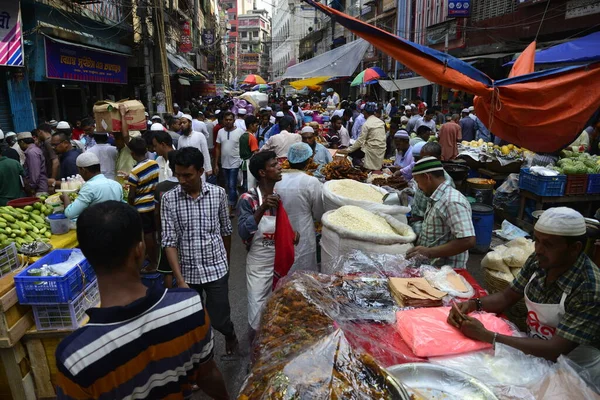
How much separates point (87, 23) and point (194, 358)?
43.9 ft

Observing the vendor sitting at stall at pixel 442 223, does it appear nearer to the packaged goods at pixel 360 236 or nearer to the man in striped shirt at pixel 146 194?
the packaged goods at pixel 360 236

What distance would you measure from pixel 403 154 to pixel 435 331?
214 inches

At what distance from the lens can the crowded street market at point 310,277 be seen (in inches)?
62.2

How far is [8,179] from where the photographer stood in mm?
5359

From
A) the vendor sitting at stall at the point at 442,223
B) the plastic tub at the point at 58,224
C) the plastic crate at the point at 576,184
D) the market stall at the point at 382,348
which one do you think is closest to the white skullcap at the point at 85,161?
the plastic tub at the point at 58,224

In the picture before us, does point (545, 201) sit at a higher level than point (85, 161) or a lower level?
lower

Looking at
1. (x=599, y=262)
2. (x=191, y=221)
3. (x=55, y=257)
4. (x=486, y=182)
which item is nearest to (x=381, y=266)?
(x=191, y=221)

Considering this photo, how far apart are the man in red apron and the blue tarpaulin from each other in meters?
7.74

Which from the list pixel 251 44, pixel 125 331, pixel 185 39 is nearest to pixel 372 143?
pixel 125 331

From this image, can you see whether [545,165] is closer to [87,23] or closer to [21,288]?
[21,288]

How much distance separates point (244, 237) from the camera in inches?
132

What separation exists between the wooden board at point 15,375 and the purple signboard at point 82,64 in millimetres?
8586

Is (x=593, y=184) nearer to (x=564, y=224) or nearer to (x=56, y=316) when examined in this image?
(x=564, y=224)

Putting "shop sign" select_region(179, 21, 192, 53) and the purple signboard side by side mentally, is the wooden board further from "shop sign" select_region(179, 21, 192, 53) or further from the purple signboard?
"shop sign" select_region(179, 21, 192, 53)
